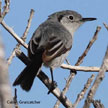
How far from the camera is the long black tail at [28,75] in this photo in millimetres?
3679

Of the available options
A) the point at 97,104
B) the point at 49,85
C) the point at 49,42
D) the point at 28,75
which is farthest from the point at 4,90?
the point at 49,42

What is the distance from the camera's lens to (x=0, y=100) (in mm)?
1272

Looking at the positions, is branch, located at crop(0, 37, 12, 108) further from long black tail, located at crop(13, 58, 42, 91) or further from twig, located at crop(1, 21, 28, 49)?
twig, located at crop(1, 21, 28, 49)

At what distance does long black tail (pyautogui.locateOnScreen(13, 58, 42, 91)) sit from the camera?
12.1ft

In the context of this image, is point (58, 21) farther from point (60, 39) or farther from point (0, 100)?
point (0, 100)

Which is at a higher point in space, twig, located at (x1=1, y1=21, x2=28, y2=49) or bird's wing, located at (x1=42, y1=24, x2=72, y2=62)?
twig, located at (x1=1, y1=21, x2=28, y2=49)

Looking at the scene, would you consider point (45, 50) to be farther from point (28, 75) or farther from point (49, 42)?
point (28, 75)

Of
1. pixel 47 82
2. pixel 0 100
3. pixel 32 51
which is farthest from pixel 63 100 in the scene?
pixel 0 100

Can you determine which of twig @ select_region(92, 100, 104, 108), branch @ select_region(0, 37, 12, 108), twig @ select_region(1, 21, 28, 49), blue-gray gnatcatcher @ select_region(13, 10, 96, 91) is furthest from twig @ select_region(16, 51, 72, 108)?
branch @ select_region(0, 37, 12, 108)

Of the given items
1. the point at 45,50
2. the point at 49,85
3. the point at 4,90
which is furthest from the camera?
the point at 45,50

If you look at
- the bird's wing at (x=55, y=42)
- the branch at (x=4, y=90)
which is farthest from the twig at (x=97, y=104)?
the bird's wing at (x=55, y=42)

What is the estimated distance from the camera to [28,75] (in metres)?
3.82

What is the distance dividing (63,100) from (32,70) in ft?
3.03

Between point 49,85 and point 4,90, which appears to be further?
point 49,85
